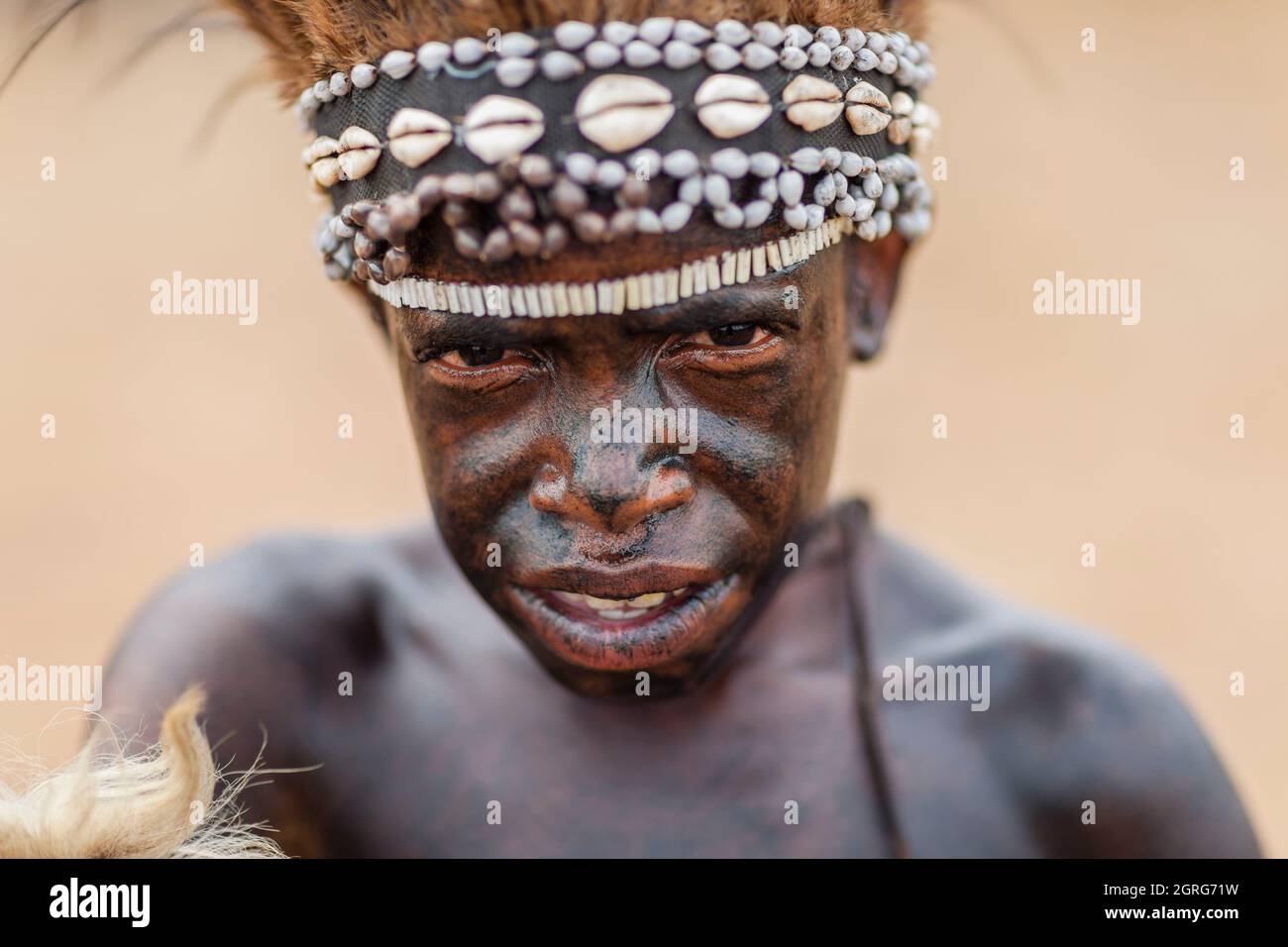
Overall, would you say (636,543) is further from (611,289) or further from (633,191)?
(633,191)

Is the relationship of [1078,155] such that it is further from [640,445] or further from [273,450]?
[640,445]

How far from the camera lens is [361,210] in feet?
6.88

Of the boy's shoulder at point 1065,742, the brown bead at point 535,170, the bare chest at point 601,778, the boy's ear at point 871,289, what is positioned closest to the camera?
the brown bead at point 535,170

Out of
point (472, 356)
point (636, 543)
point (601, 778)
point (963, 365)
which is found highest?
point (963, 365)

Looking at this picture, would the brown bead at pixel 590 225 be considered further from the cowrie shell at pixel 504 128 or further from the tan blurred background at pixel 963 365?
the tan blurred background at pixel 963 365

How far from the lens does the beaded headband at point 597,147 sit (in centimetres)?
196

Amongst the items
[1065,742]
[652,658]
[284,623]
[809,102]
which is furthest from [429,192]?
[1065,742]

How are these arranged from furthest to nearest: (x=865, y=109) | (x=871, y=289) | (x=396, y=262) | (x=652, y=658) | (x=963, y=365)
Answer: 1. (x=963, y=365)
2. (x=871, y=289)
3. (x=652, y=658)
4. (x=865, y=109)
5. (x=396, y=262)

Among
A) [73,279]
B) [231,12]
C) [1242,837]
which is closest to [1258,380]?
[1242,837]

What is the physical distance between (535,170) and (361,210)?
1.10 feet

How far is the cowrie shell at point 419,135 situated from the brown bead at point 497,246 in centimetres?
16

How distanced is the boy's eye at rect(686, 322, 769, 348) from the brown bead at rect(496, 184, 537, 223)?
34 cm

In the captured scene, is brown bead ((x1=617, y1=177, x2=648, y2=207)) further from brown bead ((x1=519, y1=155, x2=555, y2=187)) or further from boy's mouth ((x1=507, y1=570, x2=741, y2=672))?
boy's mouth ((x1=507, y1=570, x2=741, y2=672))

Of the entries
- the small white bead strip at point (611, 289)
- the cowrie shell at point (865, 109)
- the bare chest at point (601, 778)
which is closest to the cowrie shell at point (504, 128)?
the small white bead strip at point (611, 289)
